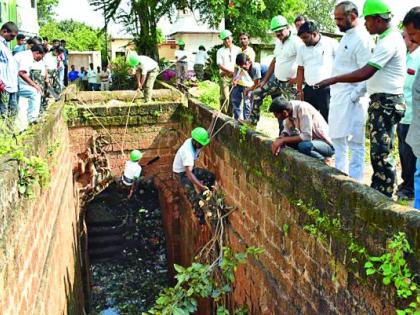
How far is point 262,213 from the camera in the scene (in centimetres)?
582

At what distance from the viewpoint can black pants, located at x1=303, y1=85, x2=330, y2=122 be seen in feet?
21.4

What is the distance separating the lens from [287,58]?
23.2ft

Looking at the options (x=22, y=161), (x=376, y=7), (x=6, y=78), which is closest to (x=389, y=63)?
(x=376, y=7)

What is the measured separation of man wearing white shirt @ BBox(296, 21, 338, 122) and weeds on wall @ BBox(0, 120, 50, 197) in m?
3.41

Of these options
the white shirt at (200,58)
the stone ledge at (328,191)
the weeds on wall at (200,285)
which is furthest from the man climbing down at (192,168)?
the white shirt at (200,58)

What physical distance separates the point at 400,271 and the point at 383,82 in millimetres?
2122

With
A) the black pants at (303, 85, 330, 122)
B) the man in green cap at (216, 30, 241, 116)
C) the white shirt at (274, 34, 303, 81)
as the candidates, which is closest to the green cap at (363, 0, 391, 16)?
the black pants at (303, 85, 330, 122)

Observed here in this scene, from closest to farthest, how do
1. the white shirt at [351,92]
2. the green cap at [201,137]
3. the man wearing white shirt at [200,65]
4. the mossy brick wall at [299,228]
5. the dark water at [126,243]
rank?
the mossy brick wall at [299,228] < the white shirt at [351,92] < the green cap at [201,137] < the dark water at [126,243] < the man wearing white shirt at [200,65]

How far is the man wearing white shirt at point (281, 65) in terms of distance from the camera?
7.00 metres

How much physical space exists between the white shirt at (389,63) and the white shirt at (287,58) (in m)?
2.42

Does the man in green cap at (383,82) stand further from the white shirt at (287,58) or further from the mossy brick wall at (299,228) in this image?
the white shirt at (287,58)

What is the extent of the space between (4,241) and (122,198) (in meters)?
10.8

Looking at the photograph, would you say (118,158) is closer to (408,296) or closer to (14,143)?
(14,143)

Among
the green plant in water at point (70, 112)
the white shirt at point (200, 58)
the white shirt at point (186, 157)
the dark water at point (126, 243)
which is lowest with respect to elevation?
the dark water at point (126, 243)
